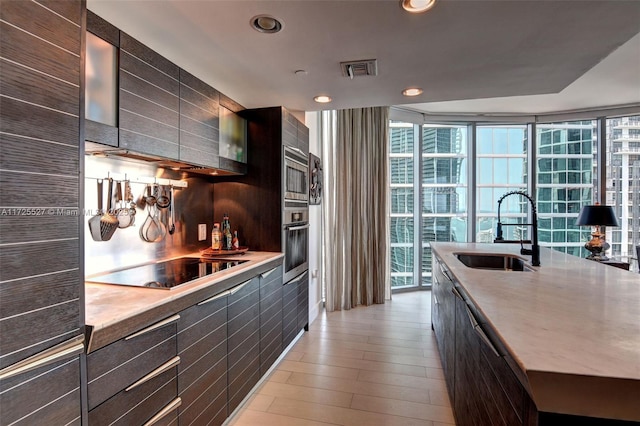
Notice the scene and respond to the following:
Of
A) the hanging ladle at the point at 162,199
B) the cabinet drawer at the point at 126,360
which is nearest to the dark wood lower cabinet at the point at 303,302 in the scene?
the hanging ladle at the point at 162,199

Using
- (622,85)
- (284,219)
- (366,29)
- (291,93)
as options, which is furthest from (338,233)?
(622,85)

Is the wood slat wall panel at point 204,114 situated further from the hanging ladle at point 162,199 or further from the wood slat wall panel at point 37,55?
the wood slat wall panel at point 37,55

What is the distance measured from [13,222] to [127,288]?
72cm

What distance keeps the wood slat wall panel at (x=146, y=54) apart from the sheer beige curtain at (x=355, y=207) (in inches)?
92.9

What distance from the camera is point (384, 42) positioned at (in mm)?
1780

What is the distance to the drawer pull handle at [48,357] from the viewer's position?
851 millimetres

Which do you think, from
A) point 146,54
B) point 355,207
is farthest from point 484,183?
point 146,54

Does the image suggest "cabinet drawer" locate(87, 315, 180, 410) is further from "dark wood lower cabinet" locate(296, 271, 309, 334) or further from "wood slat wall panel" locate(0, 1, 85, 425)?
"dark wood lower cabinet" locate(296, 271, 309, 334)

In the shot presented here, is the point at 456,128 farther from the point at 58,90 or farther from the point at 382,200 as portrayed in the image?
the point at 58,90

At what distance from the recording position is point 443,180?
5.05 metres

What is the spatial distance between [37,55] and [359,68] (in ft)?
5.48

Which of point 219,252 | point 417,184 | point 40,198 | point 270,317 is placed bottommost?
point 270,317

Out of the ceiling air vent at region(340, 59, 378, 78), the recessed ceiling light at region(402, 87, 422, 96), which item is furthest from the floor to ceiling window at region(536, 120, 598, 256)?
the ceiling air vent at region(340, 59, 378, 78)

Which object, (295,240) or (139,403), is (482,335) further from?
(295,240)
